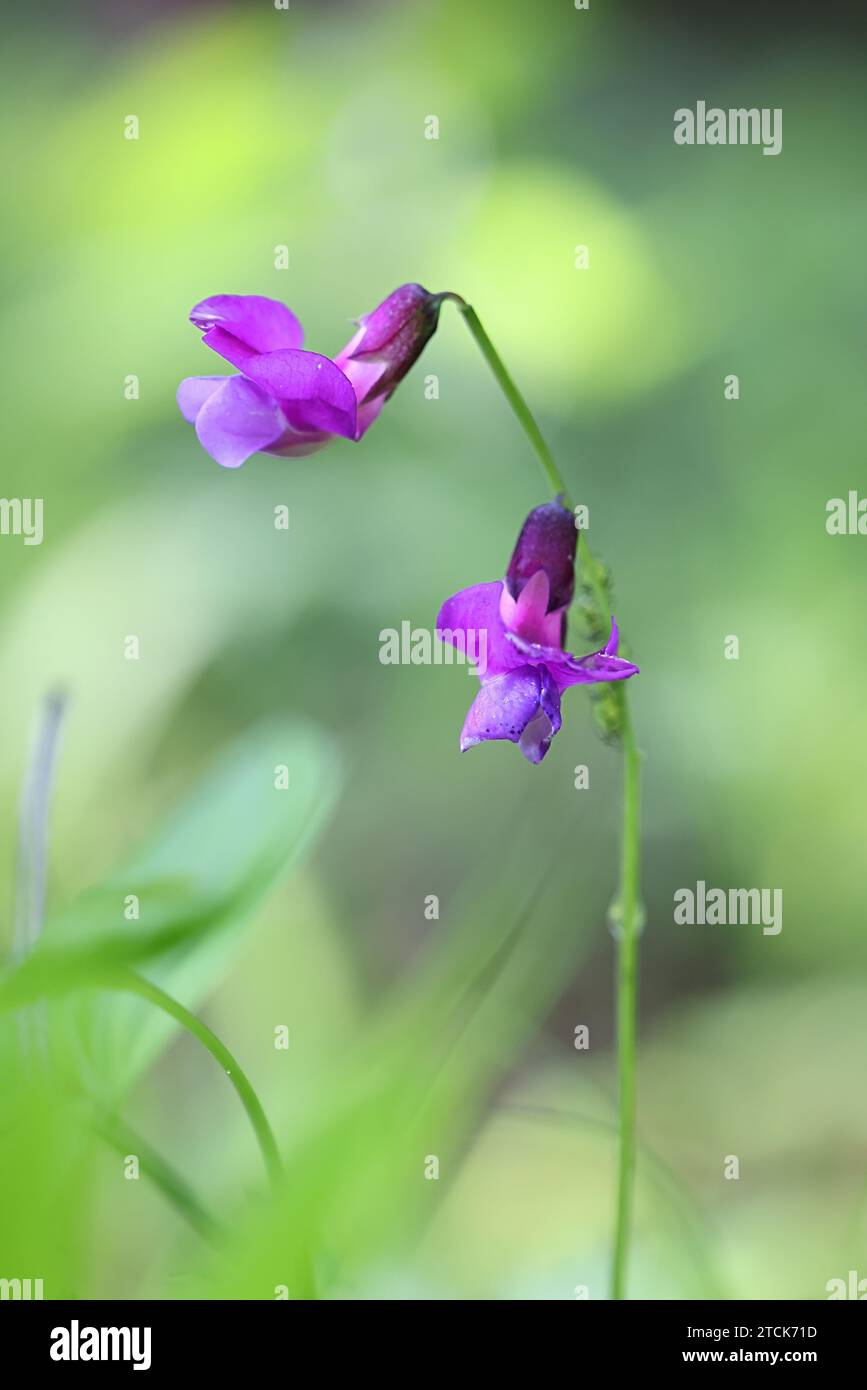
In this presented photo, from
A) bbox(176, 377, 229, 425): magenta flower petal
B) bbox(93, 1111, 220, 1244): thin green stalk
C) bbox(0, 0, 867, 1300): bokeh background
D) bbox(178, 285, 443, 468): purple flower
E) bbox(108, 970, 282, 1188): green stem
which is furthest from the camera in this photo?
bbox(0, 0, 867, 1300): bokeh background

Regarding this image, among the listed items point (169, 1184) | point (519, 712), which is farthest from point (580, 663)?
point (169, 1184)

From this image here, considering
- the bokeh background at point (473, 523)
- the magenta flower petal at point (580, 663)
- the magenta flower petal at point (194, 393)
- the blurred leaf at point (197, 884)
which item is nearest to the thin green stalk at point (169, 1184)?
the blurred leaf at point (197, 884)

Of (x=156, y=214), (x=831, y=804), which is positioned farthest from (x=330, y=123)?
(x=831, y=804)

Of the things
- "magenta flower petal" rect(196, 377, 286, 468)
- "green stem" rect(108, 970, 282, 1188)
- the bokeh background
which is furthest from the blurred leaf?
the bokeh background

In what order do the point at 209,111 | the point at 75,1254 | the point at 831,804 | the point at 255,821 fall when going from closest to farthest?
1. the point at 75,1254
2. the point at 255,821
3. the point at 831,804
4. the point at 209,111

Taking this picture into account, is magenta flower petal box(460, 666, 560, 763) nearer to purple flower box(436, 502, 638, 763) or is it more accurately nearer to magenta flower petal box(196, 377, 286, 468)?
purple flower box(436, 502, 638, 763)
